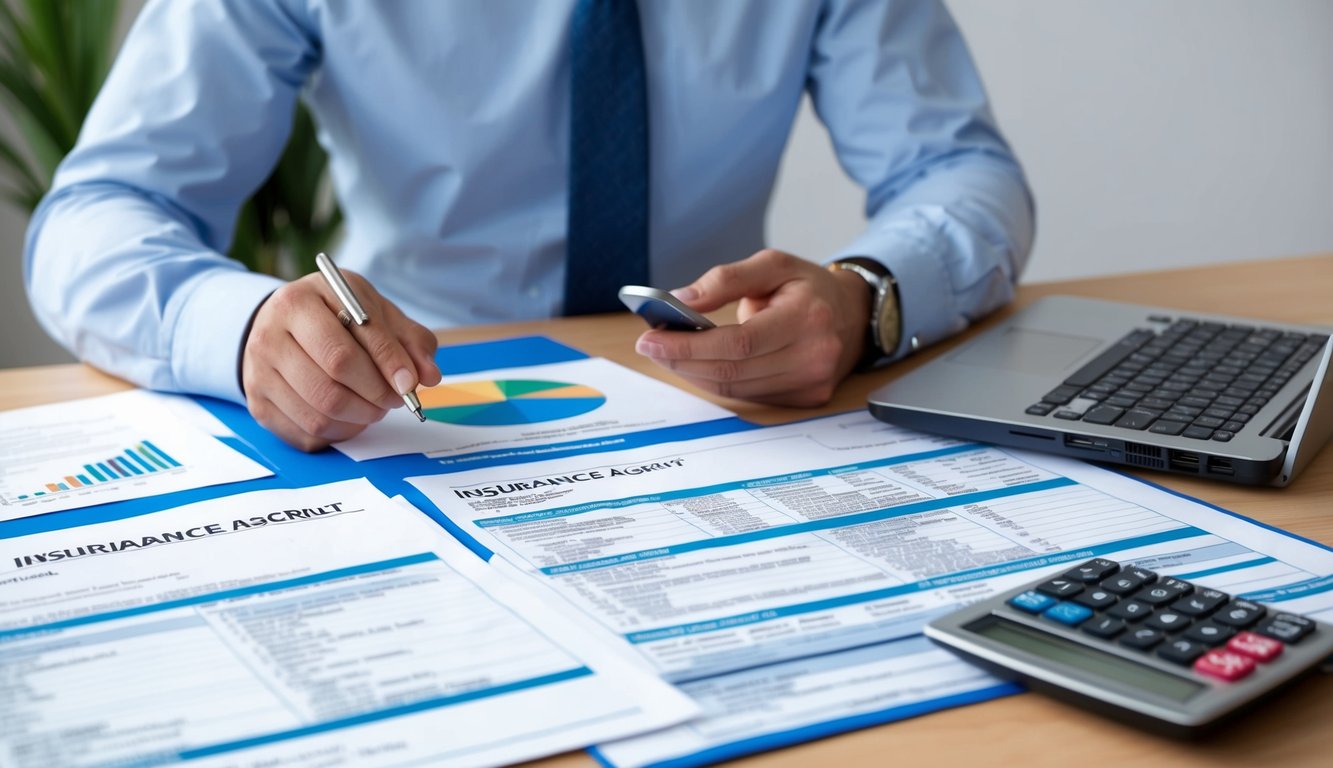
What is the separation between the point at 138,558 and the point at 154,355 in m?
0.36

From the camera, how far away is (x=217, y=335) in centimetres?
90

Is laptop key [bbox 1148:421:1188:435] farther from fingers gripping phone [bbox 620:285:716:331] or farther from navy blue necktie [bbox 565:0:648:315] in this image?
navy blue necktie [bbox 565:0:648:315]

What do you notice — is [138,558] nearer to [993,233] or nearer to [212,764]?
[212,764]

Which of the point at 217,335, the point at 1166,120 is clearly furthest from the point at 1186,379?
the point at 1166,120

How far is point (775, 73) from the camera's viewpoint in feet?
4.33

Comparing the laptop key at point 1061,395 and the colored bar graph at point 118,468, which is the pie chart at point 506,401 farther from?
the laptop key at point 1061,395

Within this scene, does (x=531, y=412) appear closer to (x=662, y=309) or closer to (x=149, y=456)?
(x=662, y=309)

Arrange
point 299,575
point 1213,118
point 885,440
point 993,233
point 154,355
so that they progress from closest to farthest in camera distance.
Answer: point 299,575 → point 885,440 → point 154,355 → point 993,233 → point 1213,118

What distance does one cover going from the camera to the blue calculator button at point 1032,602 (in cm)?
55

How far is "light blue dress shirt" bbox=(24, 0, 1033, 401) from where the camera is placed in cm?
106

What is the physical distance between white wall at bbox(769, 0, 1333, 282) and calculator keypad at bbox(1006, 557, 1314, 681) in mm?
2366

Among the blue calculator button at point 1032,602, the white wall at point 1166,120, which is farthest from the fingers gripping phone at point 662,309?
the white wall at point 1166,120

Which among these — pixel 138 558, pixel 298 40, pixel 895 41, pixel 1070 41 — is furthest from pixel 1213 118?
pixel 138 558

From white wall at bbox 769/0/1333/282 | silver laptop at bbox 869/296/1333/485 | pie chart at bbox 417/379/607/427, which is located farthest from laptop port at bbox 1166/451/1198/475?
white wall at bbox 769/0/1333/282
